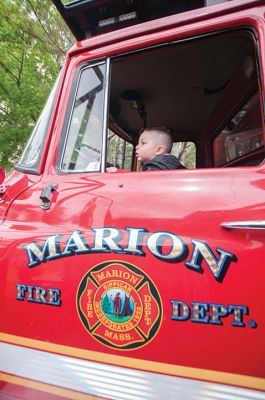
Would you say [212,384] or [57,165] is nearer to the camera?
[212,384]

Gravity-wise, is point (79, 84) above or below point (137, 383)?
above

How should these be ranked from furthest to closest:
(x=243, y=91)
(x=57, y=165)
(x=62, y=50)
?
1. (x=62, y=50)
2. (x=243, y=91)
3. (x=57, y=165)

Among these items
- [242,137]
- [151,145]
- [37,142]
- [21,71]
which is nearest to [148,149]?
[151,145]

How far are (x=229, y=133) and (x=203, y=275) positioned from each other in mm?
1813

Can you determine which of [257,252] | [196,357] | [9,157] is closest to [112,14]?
[257,252]

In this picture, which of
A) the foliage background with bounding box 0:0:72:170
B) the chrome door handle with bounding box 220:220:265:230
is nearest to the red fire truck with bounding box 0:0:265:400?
the chrome door handle with bounding box 220:220:265:230

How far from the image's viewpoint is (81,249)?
3.89 ft

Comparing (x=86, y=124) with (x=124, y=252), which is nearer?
(x=124, y=252)

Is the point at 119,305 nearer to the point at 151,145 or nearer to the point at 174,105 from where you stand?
the point at 151,145

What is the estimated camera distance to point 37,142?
156cm

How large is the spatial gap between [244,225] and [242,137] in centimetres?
134

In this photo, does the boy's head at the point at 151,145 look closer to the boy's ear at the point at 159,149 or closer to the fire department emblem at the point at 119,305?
the boy's ear at the point at 159,149

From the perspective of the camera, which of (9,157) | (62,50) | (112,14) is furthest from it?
(62,50)

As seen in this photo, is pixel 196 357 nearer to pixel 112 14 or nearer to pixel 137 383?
pixel 137 383
